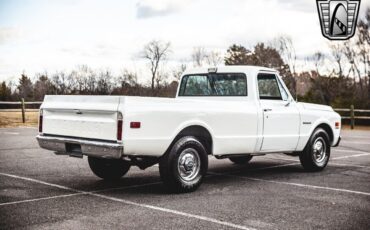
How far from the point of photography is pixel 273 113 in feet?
26.5

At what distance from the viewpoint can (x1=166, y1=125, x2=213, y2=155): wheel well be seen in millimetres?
6777

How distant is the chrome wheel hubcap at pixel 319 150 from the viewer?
9.07m

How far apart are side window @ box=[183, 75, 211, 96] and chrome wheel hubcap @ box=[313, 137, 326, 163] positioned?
2306 millimetres

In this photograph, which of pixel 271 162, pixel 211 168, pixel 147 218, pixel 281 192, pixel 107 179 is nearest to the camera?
pixel 147 218

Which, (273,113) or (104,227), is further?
(273,113)

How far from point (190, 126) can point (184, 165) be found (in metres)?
0.55

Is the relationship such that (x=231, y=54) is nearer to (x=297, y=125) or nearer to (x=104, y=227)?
(x=297, y=125)

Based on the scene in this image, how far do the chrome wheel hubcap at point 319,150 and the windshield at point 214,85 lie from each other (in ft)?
6.60

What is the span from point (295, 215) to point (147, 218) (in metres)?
1.66

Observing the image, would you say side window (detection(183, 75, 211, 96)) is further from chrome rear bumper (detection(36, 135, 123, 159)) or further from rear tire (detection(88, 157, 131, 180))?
chrome rear bumper (detection(36, 135, 123, 159))

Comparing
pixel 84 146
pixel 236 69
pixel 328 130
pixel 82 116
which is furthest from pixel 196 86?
pixel 84 146

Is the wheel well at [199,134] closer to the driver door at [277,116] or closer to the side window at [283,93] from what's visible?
the driver door at [277,116]

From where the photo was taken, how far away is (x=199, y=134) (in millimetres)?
7043

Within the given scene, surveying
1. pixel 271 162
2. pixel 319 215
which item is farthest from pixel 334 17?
pixel 319 215
